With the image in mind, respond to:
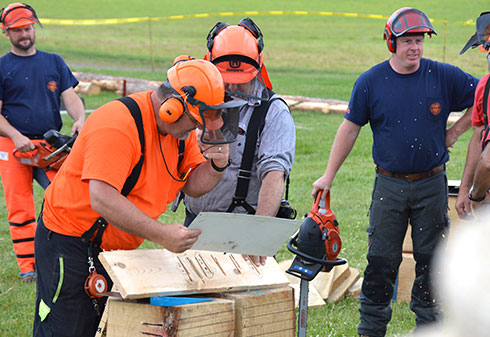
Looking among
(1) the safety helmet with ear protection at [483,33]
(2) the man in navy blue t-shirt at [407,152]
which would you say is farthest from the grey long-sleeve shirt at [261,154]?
(1) the safety helmet with ear protection at [483,33]

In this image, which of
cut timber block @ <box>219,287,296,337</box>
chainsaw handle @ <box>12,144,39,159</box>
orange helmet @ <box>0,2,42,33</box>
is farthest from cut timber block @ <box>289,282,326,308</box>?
orange helmet @ <box>0,2,42,33</box>

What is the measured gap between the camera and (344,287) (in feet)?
21.0

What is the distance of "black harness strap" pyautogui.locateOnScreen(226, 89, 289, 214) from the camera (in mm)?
4148

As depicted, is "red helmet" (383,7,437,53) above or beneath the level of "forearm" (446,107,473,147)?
above

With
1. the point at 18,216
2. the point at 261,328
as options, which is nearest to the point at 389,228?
the point at 261,328

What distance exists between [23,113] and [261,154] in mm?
3674

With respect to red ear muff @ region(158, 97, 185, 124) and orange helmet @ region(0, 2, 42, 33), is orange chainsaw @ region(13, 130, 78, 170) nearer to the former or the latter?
orange helmet @ region(0, 2, 42, 33)

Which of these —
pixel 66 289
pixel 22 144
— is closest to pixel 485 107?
pixel 66 289

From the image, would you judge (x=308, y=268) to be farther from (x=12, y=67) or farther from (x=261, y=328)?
(x=12, y=67)

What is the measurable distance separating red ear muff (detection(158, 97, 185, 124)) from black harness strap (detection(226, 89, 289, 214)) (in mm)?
967

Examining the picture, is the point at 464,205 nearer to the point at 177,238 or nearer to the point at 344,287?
the point at 344,287

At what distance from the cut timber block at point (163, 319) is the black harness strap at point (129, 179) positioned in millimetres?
400

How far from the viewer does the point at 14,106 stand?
274 inches

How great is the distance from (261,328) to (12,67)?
182 inches
